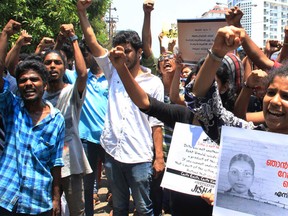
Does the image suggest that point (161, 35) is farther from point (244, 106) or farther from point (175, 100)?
point (244, 106)

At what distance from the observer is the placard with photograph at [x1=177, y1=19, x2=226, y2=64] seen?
248 cm

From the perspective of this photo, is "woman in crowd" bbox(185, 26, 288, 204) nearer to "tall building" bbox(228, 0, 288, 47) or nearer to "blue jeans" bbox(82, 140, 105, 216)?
"blue jeans" bbox(82, 140, 105, 216)

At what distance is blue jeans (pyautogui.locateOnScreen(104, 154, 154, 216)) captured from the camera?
301cm

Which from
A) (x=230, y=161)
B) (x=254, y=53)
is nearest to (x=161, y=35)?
(x=254, y=53)

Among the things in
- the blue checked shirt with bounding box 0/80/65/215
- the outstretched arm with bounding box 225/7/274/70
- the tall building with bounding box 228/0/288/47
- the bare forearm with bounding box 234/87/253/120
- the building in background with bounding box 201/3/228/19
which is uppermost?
the tall building with bounding box 228/0/288/47

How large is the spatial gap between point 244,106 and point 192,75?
0.34 metres

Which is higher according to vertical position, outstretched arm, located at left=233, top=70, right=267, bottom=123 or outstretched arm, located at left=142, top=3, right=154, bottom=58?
outstretched arm, located at left=142, top=3, right=154, bottom=58

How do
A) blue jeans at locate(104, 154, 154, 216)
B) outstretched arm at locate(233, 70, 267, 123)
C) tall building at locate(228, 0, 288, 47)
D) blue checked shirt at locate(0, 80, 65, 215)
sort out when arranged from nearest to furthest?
outstretched arm at locate(233, 70, 267, 123) → blue checked shirt at locate(0, 80, 65, 215) → blue jeans at locate(104, 154, 154, 216) → tall building at locate(228, 0, 288, 47)

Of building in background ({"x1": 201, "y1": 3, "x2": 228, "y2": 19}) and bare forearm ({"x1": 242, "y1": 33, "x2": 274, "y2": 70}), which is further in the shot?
building in background ({"x1": 201, "y1": 3, "x2": 228, "y2": 19})

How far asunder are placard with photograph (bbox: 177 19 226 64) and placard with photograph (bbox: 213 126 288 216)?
1.10 meters

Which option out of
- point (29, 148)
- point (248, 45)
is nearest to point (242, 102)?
point (248, 45)

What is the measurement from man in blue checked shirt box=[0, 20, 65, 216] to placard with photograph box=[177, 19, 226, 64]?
3.35 ft

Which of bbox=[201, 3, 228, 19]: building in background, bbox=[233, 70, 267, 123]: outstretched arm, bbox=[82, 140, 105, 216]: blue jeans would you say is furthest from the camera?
bbox=[82, 140, 105, 216]: blue jeans

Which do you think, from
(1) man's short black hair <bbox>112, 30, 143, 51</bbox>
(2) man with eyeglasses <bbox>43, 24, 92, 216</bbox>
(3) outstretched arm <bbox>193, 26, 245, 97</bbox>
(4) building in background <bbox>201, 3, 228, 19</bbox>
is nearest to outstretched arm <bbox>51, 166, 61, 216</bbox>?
(2) man with eyeglasses <bbox>43, 24, 92, 216</bbox>
